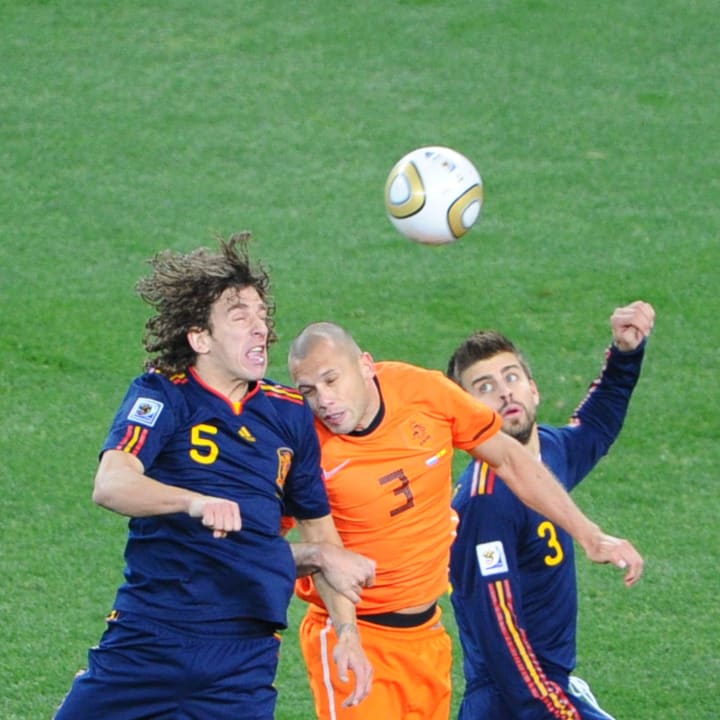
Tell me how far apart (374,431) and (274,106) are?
904cm

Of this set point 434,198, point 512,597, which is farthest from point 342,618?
point 434,198

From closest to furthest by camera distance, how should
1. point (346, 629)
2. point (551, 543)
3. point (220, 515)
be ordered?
point (220, 515), point (346, 629), point (551, 543)

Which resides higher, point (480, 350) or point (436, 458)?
point (480, 350)

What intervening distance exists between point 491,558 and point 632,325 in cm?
135

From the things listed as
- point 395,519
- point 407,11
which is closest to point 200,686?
point 395,519

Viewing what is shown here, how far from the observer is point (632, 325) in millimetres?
6527

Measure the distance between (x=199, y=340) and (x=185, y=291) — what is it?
20 cm

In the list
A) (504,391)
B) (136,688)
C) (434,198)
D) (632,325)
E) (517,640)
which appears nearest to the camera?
(136,688)

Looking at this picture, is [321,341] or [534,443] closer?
[321,341]

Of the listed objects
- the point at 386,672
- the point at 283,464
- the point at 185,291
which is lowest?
the point at 386,672

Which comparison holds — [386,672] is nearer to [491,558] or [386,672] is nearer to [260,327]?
[491,558]

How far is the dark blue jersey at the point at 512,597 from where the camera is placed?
18.4 ft

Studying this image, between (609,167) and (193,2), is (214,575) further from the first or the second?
(193,2)

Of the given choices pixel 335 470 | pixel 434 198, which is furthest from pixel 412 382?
pixel 434 198
